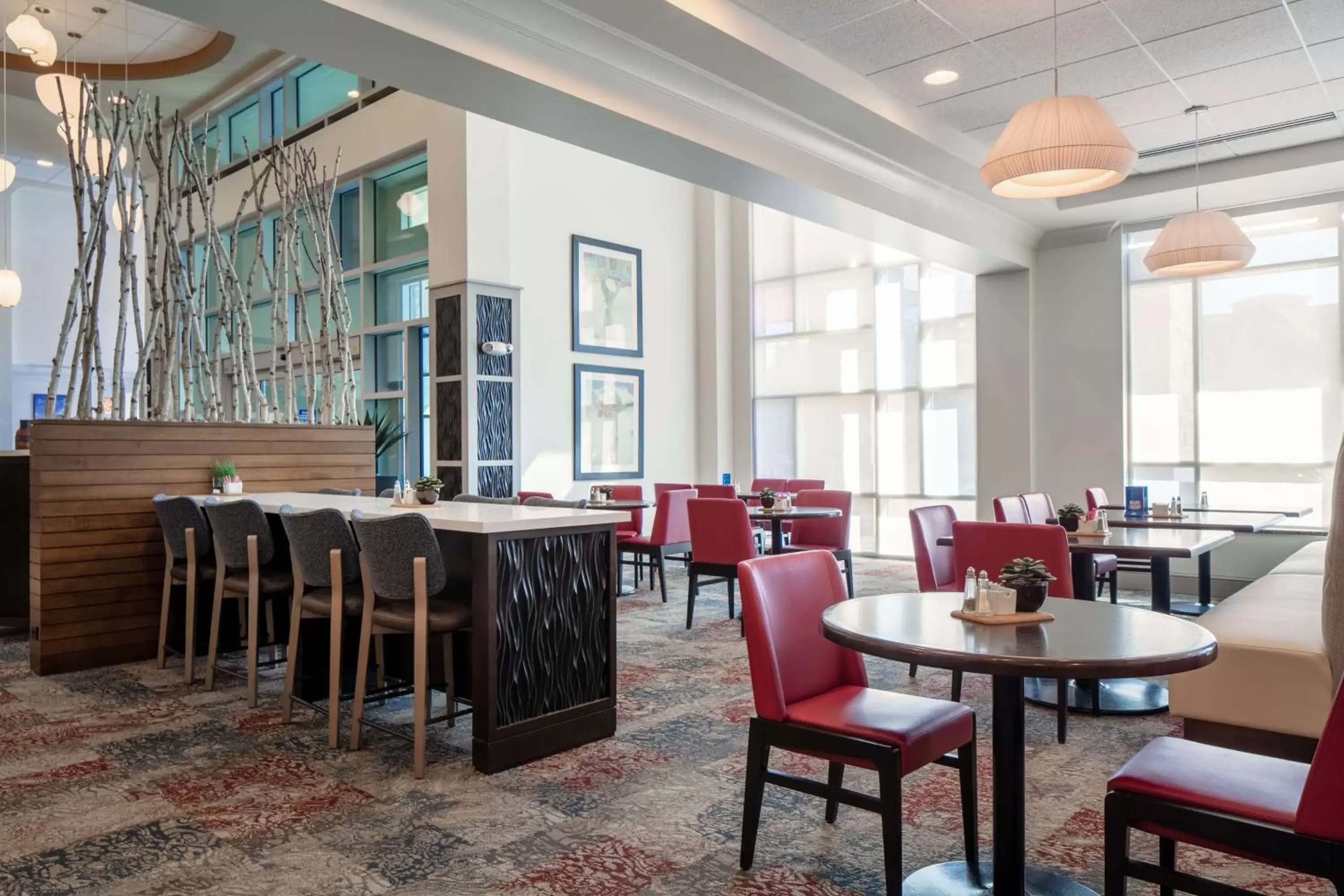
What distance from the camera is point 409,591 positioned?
348 cm

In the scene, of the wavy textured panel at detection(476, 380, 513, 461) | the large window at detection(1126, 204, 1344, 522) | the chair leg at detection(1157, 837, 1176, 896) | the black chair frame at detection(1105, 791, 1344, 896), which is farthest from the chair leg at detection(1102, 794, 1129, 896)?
the wavy textured panel at detection(476, 380, 513, 461)

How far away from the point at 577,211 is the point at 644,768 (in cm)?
763

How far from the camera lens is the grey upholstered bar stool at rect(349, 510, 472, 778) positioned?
3.39 meters

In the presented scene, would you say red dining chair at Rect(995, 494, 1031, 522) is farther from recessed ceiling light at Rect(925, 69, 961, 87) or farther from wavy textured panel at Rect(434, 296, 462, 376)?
wavy textured panel at Rect(434, 296, 462, 376)

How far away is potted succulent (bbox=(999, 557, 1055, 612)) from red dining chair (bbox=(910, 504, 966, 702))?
206 centimetres

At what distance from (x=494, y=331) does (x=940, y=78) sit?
4.89 metres

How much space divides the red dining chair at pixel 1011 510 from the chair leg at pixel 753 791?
3177mm

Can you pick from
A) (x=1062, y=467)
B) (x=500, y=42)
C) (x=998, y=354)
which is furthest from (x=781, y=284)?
(x=500, y=42)

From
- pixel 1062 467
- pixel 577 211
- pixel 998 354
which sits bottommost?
pixel 1062 467

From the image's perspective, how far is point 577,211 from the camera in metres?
10.0

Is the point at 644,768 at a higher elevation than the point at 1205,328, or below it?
below

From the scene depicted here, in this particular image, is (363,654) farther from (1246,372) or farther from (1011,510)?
(1246,372)

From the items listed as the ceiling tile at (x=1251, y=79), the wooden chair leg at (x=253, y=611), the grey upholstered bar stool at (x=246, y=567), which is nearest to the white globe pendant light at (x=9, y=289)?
the grey upholstered bar stool at (x=246, y=567)

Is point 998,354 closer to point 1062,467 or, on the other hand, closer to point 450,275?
point 1062,467
